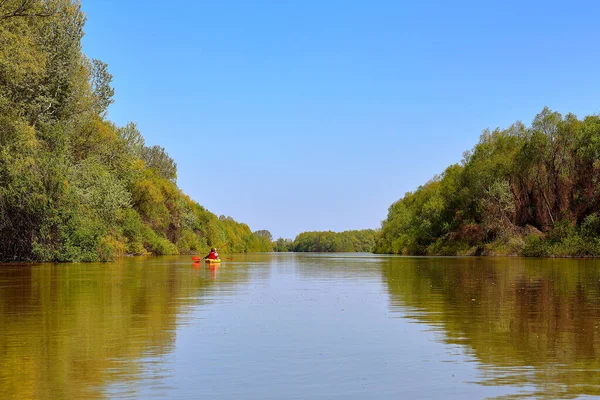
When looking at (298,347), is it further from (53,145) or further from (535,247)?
(535,247)

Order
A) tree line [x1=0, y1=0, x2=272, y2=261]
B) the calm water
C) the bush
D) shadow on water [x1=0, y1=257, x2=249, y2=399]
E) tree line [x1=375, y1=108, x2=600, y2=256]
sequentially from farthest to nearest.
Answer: the bush, tree line [x1=375, y1=108, x2=600, y2=256], tree line [x1=0, y1=0, x2=272, y2=261], shadow on water [x1=0, y1=257, x2=249, y2=399], the calm water

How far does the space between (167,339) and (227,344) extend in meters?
1.15

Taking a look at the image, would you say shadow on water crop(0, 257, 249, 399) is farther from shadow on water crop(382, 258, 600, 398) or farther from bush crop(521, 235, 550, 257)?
bush crop(521, 235, 550, 257)

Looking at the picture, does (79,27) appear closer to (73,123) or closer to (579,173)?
(73,123)

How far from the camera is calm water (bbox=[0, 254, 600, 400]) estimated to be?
26.4ft

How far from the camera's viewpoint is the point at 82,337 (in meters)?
12.0

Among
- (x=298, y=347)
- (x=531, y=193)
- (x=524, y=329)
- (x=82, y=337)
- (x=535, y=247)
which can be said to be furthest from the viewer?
(x=531, y=193)

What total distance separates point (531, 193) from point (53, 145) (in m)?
61.5

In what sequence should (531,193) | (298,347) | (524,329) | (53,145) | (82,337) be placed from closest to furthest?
(298,347)
(82,337)
(524,329)
(53,145)
(531,193)

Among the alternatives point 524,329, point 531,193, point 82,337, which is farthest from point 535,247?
point 82,337

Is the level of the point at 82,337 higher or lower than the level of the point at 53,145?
lower

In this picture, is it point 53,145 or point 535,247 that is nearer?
point 53,145

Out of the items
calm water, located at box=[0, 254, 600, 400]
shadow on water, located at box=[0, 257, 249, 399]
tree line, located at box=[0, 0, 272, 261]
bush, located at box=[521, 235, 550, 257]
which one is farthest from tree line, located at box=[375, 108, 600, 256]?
shadow on water, located at box=[0, 257, 249, 399]

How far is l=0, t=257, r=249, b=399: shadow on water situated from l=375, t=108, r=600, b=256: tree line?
65.5 meters
